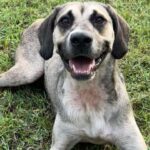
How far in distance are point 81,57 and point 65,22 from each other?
0.42 metres

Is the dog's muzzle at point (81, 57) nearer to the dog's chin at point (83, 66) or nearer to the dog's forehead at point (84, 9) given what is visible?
the dog's chin at point (83, 66)

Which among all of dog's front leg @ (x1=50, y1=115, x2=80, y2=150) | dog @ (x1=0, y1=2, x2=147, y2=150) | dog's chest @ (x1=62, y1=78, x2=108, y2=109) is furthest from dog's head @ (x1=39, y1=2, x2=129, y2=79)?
dog's front leg @ (x1=50, y1=115, x2=80, y2=150)

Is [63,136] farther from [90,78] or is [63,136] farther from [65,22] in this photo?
[65,22]

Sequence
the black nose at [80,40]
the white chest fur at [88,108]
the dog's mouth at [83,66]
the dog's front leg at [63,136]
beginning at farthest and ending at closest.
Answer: the dog's front leg at [63,136]
the white chest fur at [88,108]
the dog's mouth at [83,66]
the black nose at [80,40]

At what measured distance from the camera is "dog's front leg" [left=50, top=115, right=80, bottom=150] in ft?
19.3

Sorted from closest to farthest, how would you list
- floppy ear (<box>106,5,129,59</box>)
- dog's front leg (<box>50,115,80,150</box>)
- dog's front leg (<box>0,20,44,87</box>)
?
floppy ear (<box>106,5,129,59</box>) → dog's front leg (<box>50,115,80,150</box>) → dog's front leg (<box>0,20,44,87</box>)

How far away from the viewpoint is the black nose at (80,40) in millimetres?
5109

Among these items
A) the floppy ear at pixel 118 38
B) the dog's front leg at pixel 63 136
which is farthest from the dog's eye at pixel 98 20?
the dog's front leg at pixel 63 136

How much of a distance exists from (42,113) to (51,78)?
1.54 feet

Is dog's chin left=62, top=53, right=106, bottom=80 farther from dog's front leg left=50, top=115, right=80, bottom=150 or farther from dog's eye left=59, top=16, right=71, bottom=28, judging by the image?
dog's front leg left=50, top=115, right=80, bottom=150

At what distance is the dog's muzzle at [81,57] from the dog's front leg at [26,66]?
1.69 meters

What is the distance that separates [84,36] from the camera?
5.11 metres

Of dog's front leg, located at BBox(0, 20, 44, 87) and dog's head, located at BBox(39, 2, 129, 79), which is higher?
dog's head, located at BBox(39, 2, 129, 79)

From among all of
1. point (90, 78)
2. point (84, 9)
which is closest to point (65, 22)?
point (84, 9)
